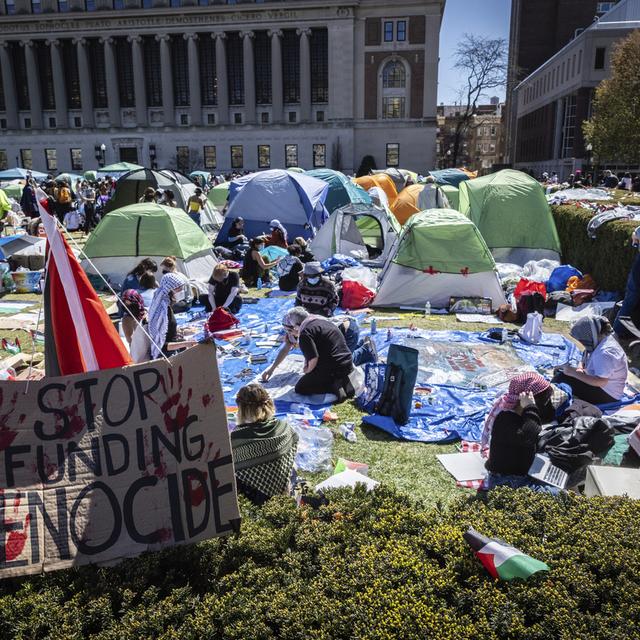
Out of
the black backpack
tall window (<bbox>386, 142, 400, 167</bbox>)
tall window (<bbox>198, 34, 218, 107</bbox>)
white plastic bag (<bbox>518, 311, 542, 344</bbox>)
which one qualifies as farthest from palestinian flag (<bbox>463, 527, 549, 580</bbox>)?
tall window (<bbox>198, 34, 218, 107</bbox>)

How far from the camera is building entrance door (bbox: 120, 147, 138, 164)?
5531cm

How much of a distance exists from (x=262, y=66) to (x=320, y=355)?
2089 inches

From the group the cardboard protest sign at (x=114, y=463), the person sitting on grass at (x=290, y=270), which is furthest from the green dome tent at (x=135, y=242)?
the cardboard protest sign at (x=114, y=463)

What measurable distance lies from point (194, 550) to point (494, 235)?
12.2m

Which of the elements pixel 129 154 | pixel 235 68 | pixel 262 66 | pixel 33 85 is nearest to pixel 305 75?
pixel 262 66

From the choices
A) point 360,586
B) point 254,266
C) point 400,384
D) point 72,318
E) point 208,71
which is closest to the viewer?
point 360,586

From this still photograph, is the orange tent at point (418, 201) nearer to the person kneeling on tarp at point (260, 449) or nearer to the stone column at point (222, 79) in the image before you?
the person kneeling on tarp at point (260, 449)

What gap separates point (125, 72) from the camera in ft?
180

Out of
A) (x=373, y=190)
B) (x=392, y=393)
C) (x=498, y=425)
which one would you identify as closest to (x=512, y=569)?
(x=498, y=425)

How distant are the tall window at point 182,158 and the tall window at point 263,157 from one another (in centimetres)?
696

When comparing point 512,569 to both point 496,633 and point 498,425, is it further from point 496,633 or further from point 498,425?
point 498,425

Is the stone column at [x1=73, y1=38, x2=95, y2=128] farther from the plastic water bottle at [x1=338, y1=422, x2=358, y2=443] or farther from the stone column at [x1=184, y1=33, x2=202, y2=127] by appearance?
the plastic water bottle at [x1=338, y1=422, x2=358, y2=443]

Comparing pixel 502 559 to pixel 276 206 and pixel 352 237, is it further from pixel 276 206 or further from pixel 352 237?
pixel 276 206

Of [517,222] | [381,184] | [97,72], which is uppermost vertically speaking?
[97,72]
